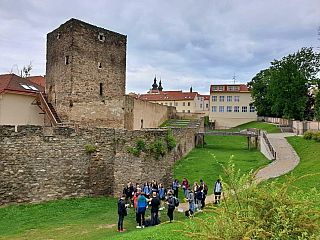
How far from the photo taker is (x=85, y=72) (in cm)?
1866

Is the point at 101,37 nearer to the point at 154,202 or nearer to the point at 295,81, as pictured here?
the point at 154,202

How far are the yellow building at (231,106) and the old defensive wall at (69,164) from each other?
4316 centimetres

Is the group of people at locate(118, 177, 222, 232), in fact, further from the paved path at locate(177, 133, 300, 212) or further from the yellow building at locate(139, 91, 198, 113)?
the yellow building at locate(139, 91, 198, 113)

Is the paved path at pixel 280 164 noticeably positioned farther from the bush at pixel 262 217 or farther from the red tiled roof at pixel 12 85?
the red tiled roof at pixel 12 85

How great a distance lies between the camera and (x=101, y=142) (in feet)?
41.4

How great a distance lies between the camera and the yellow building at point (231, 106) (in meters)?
54.2

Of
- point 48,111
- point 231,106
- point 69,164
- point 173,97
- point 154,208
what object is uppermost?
point 173,97

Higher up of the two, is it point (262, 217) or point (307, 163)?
point (262, 217)

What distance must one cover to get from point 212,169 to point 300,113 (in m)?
22.6

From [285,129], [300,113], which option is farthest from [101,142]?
[300,113]

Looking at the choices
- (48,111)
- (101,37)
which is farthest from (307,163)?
(48,111)

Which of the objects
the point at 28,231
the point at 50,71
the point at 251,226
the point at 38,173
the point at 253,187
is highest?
the point at 50,71

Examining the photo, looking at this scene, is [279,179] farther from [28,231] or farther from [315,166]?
[28,231]

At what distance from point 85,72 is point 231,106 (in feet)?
138
